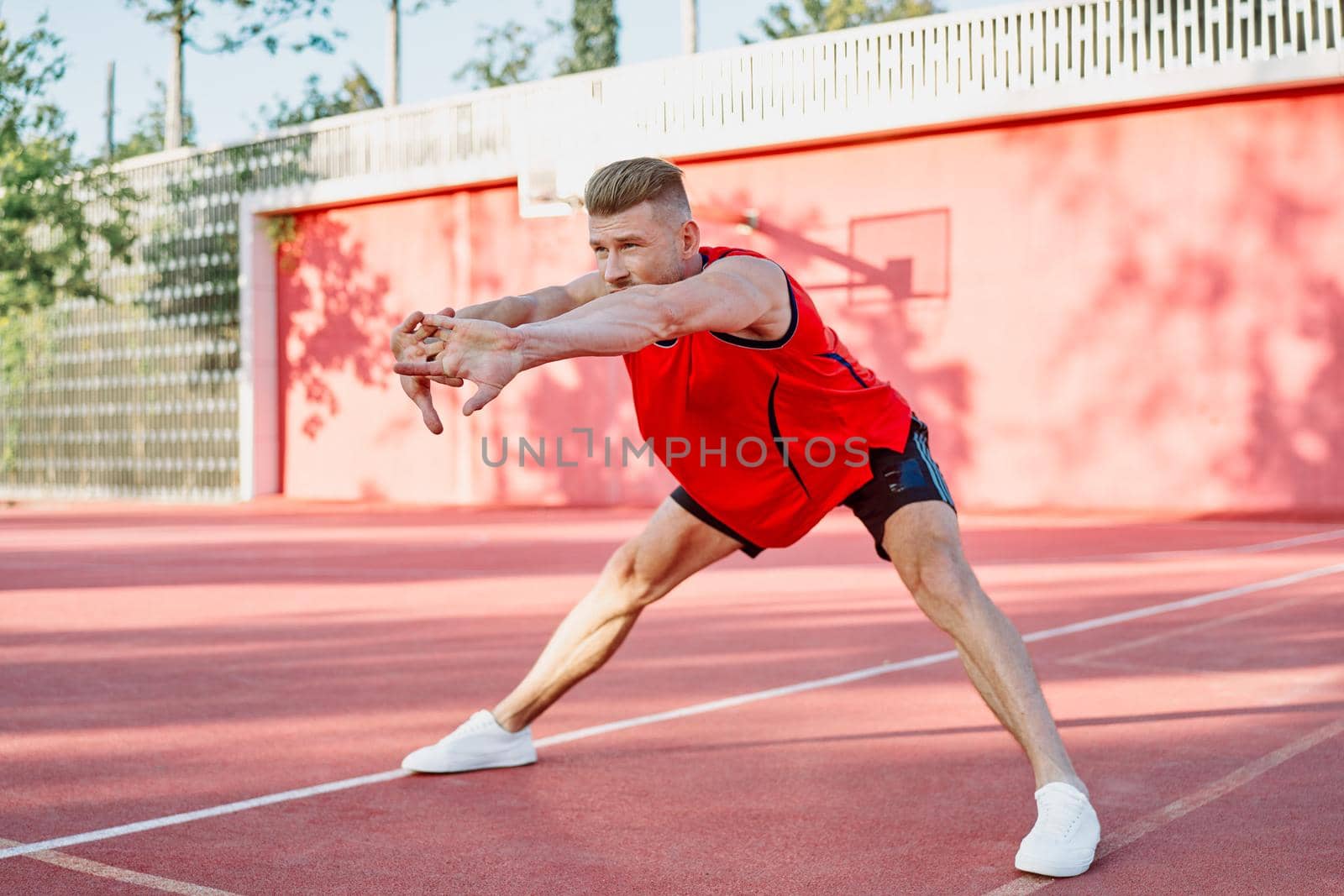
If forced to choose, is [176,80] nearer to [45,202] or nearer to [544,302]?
[45,202]

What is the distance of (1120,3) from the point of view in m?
15.2

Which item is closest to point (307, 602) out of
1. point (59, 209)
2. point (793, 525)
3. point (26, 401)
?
point (793, 525)

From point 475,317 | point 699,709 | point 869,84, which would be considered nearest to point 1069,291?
point 869,84

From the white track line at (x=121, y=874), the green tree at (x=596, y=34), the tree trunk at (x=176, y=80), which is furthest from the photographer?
the green tree at (x=596, y=34)

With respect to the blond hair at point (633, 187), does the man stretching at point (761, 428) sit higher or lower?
lower

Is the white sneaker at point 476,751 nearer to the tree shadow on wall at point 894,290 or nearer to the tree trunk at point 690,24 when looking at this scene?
the tree shadow on wall at point 894,290

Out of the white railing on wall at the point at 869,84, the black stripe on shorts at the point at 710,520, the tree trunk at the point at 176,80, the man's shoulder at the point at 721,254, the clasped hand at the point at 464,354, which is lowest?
the black stripe on shorts at the point at 710,520

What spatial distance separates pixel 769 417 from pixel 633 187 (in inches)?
25.8

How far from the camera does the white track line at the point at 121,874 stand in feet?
9.87

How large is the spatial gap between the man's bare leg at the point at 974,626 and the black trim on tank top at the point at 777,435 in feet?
0.81

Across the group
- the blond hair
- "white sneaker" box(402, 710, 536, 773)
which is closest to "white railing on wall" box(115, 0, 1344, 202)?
"white sneaker" box(402, 710, 536, 773)

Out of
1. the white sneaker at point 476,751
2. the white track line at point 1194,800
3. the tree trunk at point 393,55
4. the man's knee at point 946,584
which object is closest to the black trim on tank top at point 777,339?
the man's knee at point 946,584

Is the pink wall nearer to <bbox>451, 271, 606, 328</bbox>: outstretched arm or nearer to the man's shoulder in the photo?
<bbox>451, 271, 606, 328</bbox>: outstretched arm

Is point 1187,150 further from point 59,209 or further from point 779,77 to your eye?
point 59,209
